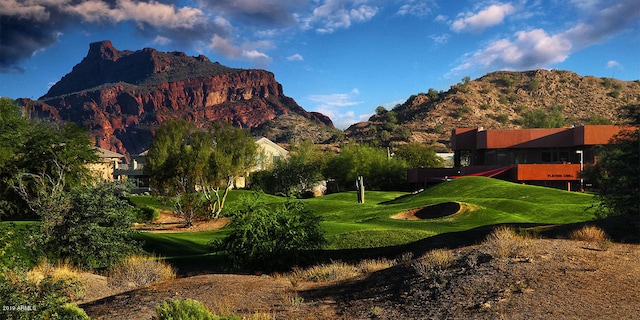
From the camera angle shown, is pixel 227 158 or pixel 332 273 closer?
pixel 332 273

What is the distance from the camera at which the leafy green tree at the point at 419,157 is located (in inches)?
3461

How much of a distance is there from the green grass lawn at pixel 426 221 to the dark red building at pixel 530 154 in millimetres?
14846

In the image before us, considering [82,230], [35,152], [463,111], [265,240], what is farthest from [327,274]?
[463,111]

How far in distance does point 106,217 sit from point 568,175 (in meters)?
53.3

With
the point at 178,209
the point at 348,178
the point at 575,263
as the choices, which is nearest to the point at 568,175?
the point at 348,178

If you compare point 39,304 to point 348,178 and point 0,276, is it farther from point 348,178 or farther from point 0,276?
point 348,178

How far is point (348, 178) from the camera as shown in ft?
253

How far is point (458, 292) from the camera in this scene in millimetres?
9711

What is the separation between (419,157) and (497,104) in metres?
78.0

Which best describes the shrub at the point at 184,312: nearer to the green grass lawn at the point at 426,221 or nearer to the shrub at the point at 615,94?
the green grass lawn at the point at 426,221

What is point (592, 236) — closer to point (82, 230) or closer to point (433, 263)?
point (433, 263)

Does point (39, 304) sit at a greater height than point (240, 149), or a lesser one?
lesser

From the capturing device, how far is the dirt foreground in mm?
8781

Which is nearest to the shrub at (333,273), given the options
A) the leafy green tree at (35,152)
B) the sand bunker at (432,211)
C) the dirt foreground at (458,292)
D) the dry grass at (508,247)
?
the dirt foreground at (458,292)
